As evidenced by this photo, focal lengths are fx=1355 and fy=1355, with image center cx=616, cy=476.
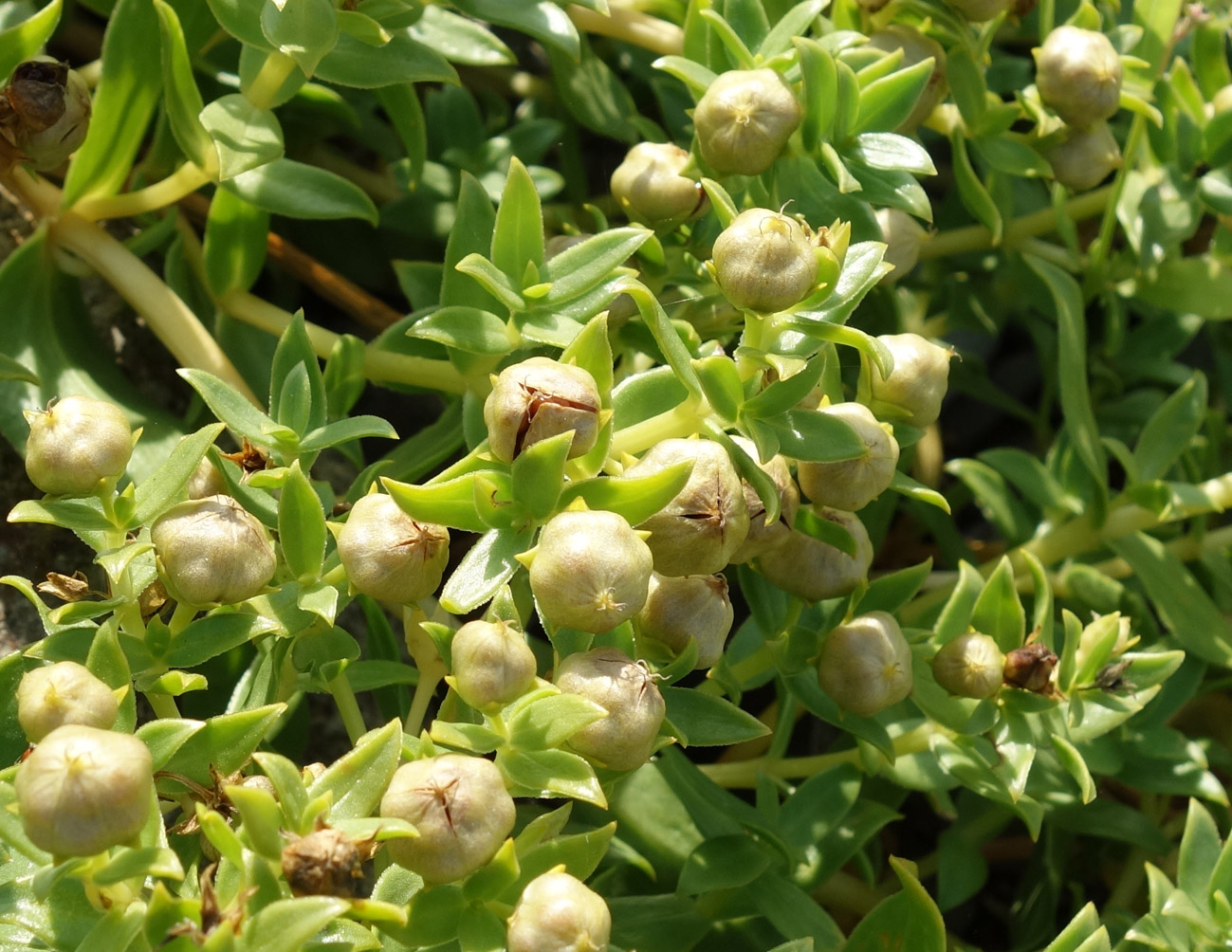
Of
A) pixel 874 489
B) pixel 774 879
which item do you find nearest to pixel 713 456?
pixel 874 489

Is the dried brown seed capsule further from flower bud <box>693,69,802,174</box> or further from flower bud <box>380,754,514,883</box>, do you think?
flower bud <box>693,69,802,174</box>

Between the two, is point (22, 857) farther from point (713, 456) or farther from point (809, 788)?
point (809, 788)

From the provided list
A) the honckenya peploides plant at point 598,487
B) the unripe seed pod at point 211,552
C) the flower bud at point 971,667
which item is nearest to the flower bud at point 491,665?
the honckenya peploides plant at point 598,487

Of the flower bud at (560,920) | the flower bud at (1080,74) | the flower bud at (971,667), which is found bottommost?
the flower bud at (971,667)

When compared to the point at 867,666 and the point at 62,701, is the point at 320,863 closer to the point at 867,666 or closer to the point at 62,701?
the point at 62,701

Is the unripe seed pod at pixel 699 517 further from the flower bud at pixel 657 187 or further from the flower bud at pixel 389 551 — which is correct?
the flower bud at pixel 657 187

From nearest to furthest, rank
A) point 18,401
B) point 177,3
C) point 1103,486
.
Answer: point 18,401
point 177,3
point 1103,486
